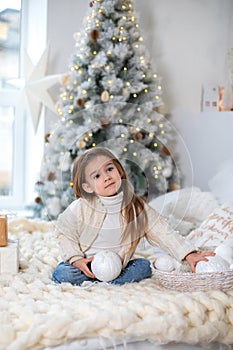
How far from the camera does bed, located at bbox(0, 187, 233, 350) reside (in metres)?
1.17

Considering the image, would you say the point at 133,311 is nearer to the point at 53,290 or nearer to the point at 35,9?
the point at 53,290

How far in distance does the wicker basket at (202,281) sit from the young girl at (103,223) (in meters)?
0.10

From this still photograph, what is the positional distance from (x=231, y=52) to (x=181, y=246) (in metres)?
1.80

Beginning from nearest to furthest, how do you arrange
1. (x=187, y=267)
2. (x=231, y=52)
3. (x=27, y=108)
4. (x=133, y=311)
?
(x=133, y=311)
(x=187, y=267)
(x=231, y=52)
(x=27, y=108)

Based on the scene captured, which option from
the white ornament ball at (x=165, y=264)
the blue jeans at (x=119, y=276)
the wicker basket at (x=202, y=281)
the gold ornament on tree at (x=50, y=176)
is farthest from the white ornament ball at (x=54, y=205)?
the wicker basket at (x=202, y=281)

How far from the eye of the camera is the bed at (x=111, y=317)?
3.84 feet

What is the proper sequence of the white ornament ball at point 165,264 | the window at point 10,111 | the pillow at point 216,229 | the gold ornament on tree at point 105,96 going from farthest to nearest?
1. the window at point 10,111
2. the gold ornament on tree at point 105,96
3. the pillow at point 216,229
4. the white ornament ball at point 165,264

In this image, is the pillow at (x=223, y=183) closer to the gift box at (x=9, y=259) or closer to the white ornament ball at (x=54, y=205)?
the white ornament ball at (x=54, y=205)

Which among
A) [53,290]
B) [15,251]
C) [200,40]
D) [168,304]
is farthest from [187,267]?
[200,40]

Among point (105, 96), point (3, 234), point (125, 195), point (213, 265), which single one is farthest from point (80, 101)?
point (213, 265)

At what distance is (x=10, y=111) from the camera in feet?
11.4

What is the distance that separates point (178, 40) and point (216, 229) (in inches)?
64.5

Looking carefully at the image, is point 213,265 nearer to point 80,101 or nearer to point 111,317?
point 111,317

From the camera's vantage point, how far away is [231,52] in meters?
3.04
